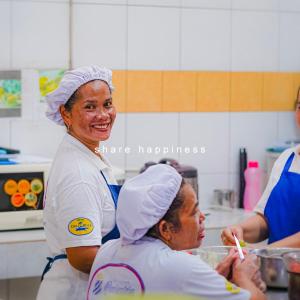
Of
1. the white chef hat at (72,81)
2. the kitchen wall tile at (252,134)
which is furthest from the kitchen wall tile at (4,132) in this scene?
the kitchen wall tile at (252,134)

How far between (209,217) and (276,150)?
60 cm

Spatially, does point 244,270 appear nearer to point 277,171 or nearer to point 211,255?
point 211,255

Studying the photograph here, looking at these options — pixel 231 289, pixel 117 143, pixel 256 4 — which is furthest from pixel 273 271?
pixel 256 4

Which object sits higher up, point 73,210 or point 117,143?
point 117,143

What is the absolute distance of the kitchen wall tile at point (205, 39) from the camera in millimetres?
3420

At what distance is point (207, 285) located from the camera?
1.47 m

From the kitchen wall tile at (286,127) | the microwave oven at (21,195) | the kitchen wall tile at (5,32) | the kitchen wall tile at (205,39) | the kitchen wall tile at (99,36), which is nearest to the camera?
the microwave oven at (21,195)

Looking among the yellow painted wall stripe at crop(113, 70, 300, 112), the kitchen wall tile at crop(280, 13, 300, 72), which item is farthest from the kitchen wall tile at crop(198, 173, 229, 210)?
the kitchen wall tile at crop(280, 13, 300, 72)

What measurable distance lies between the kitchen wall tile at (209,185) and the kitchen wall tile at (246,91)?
1.27ft

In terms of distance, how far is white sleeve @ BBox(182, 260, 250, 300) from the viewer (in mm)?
1468

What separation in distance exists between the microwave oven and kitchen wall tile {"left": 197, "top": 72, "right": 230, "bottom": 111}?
3.39ft

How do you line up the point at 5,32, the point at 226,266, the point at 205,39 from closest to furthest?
the point at 226,266 < the point at 5,32 < the point at 205,39

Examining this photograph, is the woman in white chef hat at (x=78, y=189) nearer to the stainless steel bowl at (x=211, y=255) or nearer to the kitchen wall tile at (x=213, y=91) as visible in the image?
the stainless steel bowl at (x=211, y=255)

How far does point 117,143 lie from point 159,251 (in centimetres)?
184
